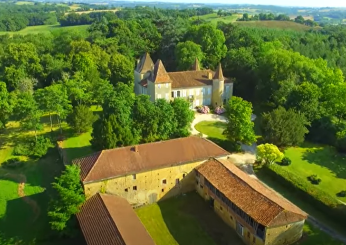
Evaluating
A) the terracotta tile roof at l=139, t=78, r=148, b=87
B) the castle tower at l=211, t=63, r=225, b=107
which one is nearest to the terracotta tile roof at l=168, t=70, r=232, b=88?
the castle tower at l=211, t=63, r=225, b=107

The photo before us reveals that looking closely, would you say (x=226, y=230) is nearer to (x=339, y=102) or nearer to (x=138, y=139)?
(x=138, y=139)

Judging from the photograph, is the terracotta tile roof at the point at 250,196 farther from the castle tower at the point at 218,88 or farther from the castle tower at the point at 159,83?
the castle tower at the point at 218,88

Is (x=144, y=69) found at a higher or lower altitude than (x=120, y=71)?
higher

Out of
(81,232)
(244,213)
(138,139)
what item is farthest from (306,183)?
(81,232)

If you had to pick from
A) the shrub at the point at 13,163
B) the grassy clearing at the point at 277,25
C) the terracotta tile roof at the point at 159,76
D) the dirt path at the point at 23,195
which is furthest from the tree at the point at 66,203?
the grassy clearing at the point at 277,25

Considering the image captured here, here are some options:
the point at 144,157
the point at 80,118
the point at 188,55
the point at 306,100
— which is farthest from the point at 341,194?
the point at 188,55

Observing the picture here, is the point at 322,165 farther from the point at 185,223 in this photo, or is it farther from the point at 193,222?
the point at 185,223

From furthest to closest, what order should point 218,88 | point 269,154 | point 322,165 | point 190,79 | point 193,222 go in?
point 218,88 < point 190,79 < point 322,165 < point 269,154 < point 193,222
